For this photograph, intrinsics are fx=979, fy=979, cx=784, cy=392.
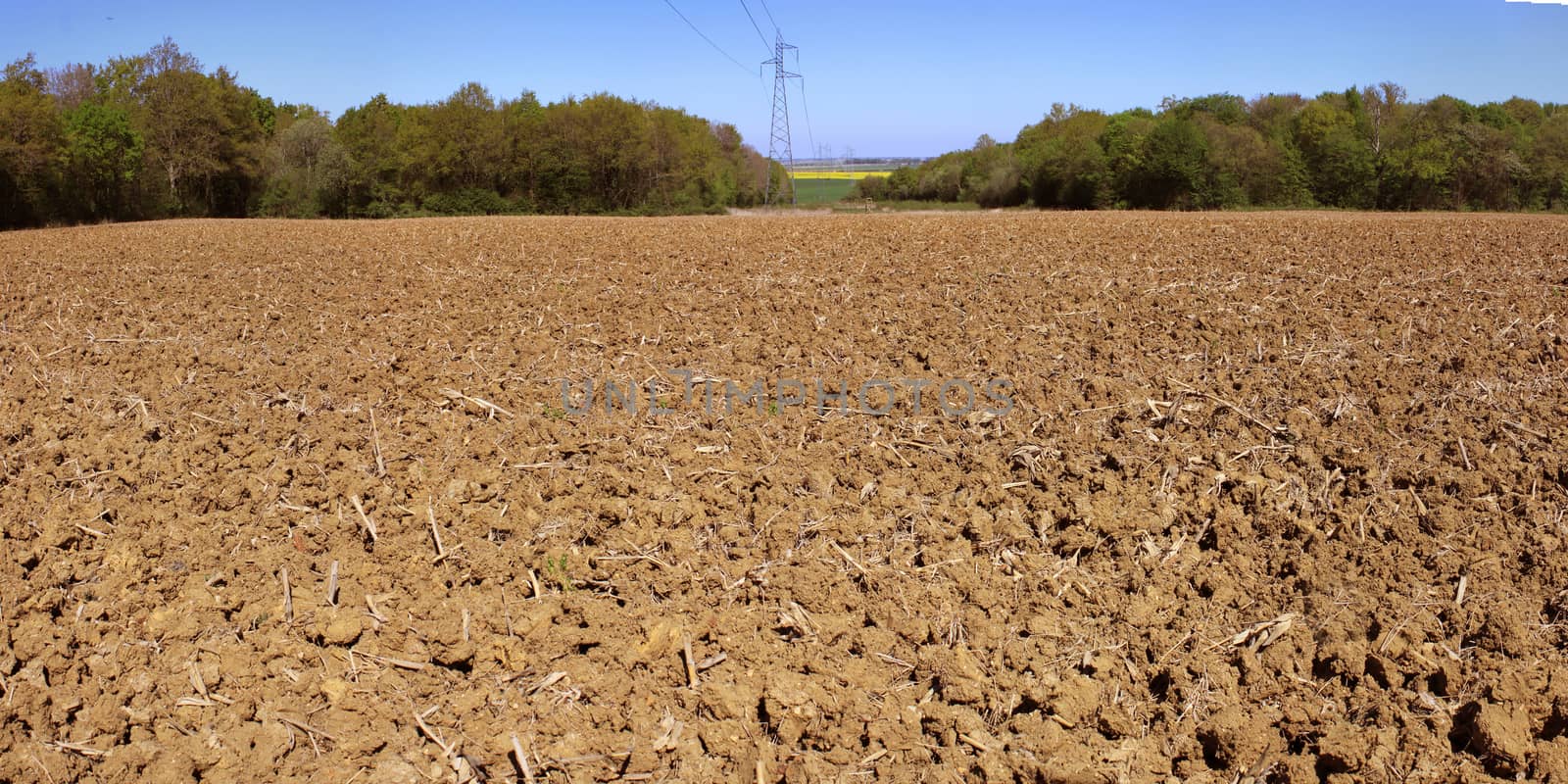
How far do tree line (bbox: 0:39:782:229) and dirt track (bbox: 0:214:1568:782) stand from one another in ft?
145

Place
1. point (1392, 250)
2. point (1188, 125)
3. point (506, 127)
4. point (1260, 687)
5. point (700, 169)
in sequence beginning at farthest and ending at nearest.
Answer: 1. point (700, 169)
2. point (506, 127)
3. point (1188, 125)
4. point (1392, 250)
5. point (1260, 687)

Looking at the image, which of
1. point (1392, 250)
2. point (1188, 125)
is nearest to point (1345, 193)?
point (1188, 125)

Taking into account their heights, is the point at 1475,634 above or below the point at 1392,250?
below

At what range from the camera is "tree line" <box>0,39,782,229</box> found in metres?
45.9

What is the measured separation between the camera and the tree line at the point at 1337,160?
165 feet

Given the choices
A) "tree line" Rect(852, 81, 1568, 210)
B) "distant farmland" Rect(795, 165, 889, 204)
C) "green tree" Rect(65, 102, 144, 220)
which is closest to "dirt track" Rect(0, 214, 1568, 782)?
"green tree" Rect(65, 102, 144, 220)

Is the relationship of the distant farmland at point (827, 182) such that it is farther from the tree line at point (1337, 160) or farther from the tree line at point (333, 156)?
the tree line at point (1337, 160)

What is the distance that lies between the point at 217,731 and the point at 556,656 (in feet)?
4.87

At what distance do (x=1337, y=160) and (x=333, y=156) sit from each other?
55.7 metres

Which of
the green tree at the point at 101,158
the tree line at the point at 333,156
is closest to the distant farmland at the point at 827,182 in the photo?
the tree line at the point at 333,156

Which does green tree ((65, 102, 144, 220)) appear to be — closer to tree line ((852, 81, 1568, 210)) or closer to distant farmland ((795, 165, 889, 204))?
tree line ((852, 81, 1568, 210))

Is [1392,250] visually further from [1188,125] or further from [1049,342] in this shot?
[1188,125]

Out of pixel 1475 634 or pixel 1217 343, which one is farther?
pixel 1217 343

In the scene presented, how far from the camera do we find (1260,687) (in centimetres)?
452
